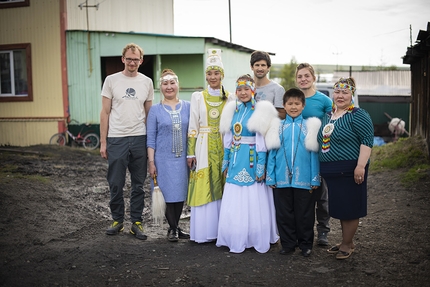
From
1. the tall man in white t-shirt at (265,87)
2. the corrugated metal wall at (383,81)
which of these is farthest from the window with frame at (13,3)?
the corrugated metal wall at (383,81)

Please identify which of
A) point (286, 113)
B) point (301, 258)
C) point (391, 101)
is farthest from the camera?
point (391, 101)

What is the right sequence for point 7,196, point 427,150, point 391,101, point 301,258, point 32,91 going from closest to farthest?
point 301,258 < point 7,196 < point 427,150 < point 32,91 < point 391,101

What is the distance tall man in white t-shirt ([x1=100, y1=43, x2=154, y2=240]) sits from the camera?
4.89 m

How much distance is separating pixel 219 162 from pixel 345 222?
1.40m

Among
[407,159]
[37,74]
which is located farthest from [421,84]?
[37,74]

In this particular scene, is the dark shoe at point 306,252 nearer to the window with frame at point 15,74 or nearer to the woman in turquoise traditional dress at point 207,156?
the woman in turquoise traditional dress at point 207,156

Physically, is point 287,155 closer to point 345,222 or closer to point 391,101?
point 345,222

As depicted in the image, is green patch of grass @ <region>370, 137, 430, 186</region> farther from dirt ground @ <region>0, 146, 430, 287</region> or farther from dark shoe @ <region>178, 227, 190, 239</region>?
dark shoe @ <region>178, 227, 190, 239</region>

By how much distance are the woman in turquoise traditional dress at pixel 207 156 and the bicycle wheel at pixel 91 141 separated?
899 centimetres

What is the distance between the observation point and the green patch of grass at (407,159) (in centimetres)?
818

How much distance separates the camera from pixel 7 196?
611cm

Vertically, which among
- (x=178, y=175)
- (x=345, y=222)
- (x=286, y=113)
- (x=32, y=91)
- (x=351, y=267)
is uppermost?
(x=32, y=91)

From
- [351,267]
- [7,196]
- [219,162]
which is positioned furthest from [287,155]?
[7,196]

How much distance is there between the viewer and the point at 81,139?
13.2m
